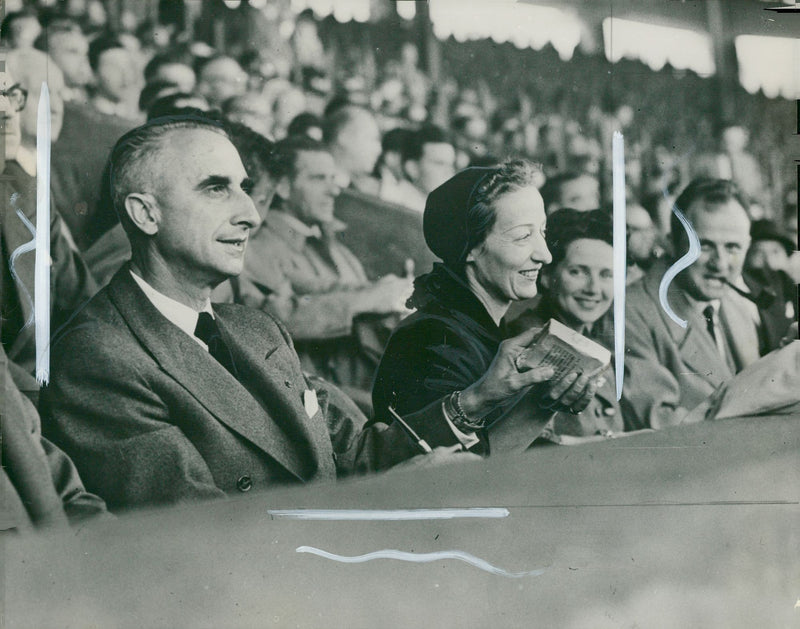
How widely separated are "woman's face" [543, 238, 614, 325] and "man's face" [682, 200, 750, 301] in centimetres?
41

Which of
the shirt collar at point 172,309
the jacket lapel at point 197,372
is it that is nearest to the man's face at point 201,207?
the shirt collar at point 172,309

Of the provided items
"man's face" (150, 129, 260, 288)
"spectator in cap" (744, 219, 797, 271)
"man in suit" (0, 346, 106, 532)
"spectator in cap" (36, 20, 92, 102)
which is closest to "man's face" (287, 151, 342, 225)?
"man's face" (150, 129, 260, 288)

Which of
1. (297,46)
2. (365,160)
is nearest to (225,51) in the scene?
(297,46)

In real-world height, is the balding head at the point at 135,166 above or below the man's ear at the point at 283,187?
above

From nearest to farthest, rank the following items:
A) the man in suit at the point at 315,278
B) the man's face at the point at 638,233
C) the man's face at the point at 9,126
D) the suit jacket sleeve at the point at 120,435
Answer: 1. the suit jacket sleeve at the point at 120,435
2. the man's face at the point at 9,126
3. the man in suit at the point at 315,278
4. the man's face at the point at 638,233

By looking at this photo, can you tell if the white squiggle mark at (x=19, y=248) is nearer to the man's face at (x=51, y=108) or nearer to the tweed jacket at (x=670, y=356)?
the man's face at (x=51, y=108)

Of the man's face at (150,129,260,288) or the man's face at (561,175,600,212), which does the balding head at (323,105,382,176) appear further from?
the man's face at (561,175,600,212)

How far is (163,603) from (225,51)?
2.43 m

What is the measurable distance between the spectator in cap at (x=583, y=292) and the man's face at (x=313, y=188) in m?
1.01

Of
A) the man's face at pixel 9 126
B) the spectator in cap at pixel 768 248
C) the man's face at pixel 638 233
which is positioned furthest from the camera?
the spectator in cap at pixel 768 248

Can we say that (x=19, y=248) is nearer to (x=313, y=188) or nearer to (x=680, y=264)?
(x=313, y=188)

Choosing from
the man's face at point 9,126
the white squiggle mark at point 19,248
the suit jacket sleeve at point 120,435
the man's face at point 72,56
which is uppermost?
the man's face at point 72,56

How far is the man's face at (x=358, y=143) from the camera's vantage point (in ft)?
13.2

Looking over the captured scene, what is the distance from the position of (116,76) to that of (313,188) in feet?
3.21
